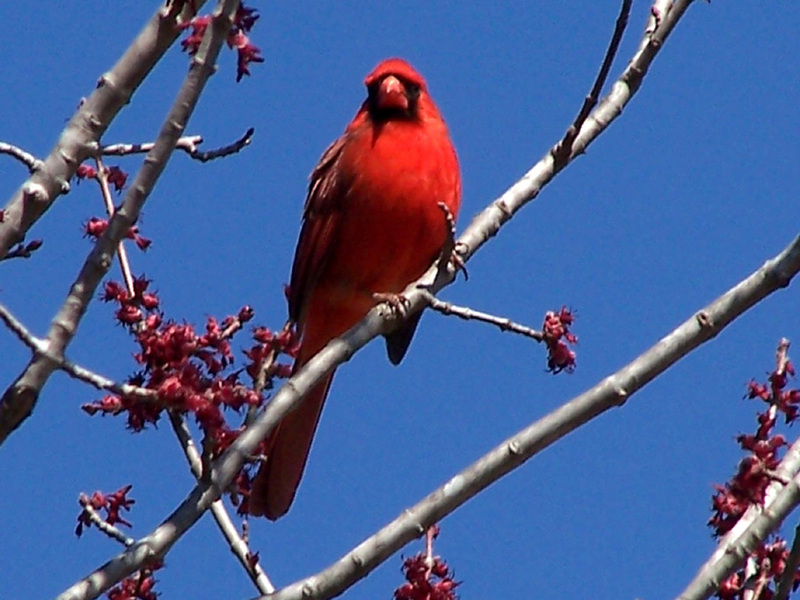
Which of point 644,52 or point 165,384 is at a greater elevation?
point 644,52

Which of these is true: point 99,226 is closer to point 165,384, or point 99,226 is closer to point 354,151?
Answer: point 165,384

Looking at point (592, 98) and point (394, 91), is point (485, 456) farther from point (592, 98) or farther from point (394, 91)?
point (394, 91)

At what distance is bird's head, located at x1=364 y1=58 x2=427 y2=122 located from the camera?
5.36 metres

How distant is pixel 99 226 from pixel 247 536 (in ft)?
2.92

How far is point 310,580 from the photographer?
2.84m

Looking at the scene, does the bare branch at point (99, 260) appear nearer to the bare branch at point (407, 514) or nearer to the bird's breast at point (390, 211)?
the bare branch at point (407, 514)

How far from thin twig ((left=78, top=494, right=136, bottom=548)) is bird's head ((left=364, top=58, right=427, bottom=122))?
8.39 feet

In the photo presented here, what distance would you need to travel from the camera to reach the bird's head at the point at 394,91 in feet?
17.6

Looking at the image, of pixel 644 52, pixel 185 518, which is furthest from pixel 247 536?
pixel 644 52

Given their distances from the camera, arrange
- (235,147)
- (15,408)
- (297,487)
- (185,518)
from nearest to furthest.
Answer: (15,408), (185,518), (235,147), (297,487)

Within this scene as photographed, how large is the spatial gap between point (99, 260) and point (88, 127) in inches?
10.7

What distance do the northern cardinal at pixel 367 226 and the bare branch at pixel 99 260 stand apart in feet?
6.93

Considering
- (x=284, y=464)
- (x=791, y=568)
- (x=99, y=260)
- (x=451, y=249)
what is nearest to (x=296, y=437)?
(x=284, y=464)

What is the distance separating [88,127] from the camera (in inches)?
108
